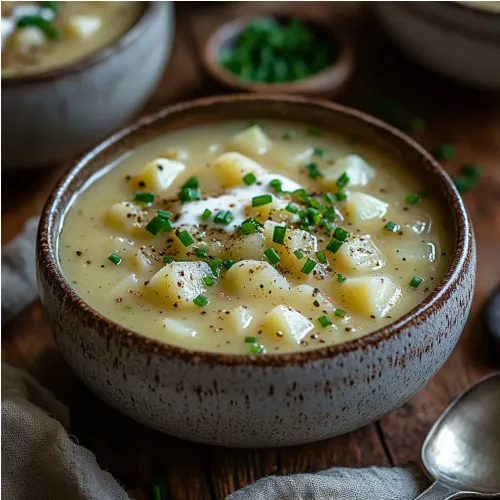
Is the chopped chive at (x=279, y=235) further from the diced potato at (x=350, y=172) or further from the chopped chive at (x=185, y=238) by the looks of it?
the diced potato at (x=350, y=172)

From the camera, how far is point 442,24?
3.23m

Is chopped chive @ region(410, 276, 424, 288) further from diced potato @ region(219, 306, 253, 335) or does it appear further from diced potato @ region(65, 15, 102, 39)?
diced potato @ region(65, 15, 102, 39)

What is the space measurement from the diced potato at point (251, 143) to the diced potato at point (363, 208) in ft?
1.18

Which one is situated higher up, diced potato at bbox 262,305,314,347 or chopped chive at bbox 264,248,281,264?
chopped chive at bbox 264,248,281,264

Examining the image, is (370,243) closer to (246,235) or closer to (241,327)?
(246,235)

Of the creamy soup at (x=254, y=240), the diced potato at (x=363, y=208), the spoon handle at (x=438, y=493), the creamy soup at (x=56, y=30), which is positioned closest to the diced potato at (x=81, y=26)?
the creamy soup at (x=56, y=30)

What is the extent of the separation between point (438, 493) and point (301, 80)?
183cm

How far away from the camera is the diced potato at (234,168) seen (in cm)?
238

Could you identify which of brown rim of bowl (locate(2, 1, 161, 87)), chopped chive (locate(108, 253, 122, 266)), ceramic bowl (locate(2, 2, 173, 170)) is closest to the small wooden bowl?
ceramic bowl (locate(2, 2, 173, 170))

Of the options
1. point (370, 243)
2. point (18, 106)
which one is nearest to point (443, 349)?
point (370, 243)

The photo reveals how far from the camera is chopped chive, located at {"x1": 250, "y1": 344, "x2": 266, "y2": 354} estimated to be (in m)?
1.87

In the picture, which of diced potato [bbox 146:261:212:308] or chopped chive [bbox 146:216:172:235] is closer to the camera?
diced potato [bbox 146:261:212:308]

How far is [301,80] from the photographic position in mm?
3354

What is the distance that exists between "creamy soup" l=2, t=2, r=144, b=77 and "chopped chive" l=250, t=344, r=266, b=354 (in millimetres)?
1397
